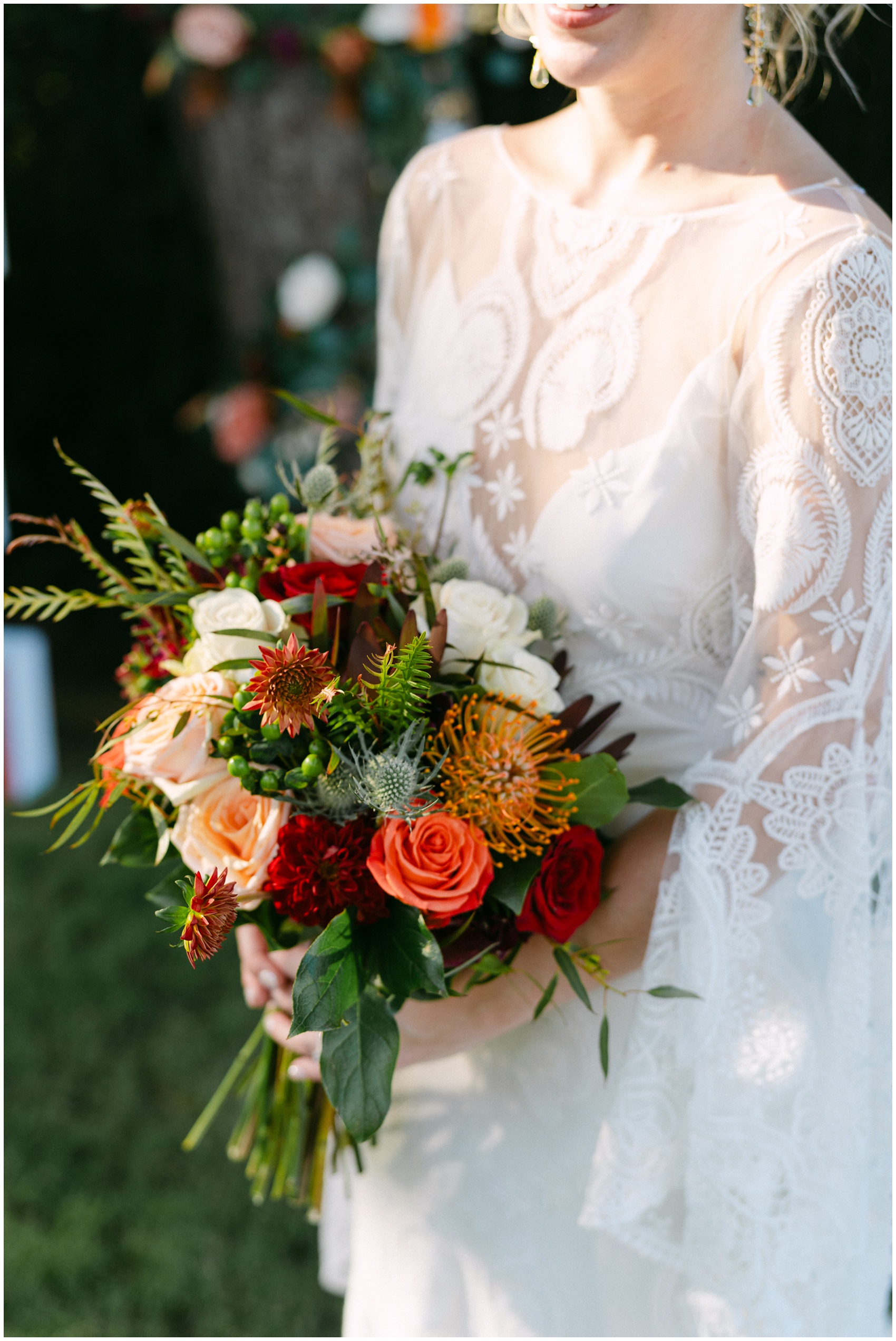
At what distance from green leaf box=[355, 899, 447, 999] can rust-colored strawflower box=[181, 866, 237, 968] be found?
246mm

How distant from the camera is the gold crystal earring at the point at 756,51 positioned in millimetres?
1244

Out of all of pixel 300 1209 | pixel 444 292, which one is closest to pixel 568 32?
pixel 444 292

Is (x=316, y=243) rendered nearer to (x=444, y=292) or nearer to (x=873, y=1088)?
(x=444, y=292)

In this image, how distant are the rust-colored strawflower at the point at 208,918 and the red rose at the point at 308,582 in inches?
14.4

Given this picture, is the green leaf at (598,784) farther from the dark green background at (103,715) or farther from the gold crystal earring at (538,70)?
the dark green background at (103,715)

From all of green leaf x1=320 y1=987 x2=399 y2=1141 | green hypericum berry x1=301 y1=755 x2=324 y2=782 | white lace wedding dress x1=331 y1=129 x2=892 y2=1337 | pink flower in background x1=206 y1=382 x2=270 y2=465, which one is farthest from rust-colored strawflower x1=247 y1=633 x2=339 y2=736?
pink flower in background x1=206 y1=382 x2=270 y2=465

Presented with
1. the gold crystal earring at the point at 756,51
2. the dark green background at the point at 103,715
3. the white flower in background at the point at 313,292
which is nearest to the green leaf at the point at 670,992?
the gold crystal earring at the point at 756,51

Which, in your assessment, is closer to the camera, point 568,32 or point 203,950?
point 203,950

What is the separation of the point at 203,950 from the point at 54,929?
3.15 metres

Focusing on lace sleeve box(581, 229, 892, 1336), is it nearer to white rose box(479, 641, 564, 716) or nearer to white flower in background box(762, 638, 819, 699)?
white flower in background box(762, 638, 819, 699)

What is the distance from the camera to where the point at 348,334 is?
4027mm

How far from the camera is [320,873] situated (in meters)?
1.06

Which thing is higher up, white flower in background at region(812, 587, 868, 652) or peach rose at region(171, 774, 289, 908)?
white flower in background at region(812, 587, 868, 652)

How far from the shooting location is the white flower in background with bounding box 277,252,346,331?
4.02 m
